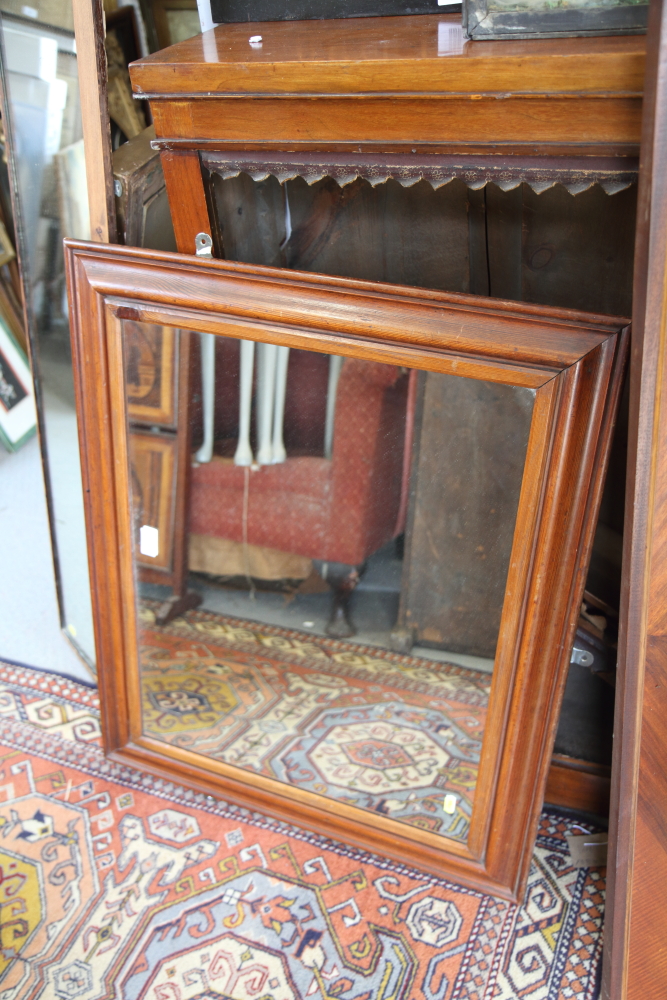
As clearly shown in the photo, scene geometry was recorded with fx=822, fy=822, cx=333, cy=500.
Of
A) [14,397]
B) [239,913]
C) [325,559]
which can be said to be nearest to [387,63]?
[325,559]

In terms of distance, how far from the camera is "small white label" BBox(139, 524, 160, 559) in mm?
1506

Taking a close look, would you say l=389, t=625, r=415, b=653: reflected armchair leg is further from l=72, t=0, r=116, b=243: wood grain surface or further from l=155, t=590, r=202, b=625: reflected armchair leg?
l=72, t=0, r=116, b=243: wood grain surface

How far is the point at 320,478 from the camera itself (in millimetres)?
1396

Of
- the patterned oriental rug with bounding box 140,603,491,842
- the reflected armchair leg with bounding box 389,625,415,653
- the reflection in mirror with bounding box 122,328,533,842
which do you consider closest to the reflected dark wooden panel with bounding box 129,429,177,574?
the reflection in mirror with bounding box 122,328,533,842

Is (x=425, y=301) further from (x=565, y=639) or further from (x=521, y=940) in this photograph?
(x=521, y=940)

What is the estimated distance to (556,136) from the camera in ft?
3.34

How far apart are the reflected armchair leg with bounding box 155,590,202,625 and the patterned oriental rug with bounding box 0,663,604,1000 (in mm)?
314

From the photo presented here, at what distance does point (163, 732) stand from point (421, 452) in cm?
77

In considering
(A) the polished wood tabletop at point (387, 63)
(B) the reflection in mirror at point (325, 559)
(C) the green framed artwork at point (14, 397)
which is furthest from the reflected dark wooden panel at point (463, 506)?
(C) the green framed artwork at point (14, 397)

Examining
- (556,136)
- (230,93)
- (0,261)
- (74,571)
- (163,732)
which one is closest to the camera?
(556,136)

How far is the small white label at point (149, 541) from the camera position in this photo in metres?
1.51

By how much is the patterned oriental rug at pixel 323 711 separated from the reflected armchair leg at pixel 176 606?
0.01m

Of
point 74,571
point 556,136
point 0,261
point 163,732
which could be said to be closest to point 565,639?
point 556,136

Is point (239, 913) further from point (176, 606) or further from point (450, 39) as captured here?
point (450, 39)
